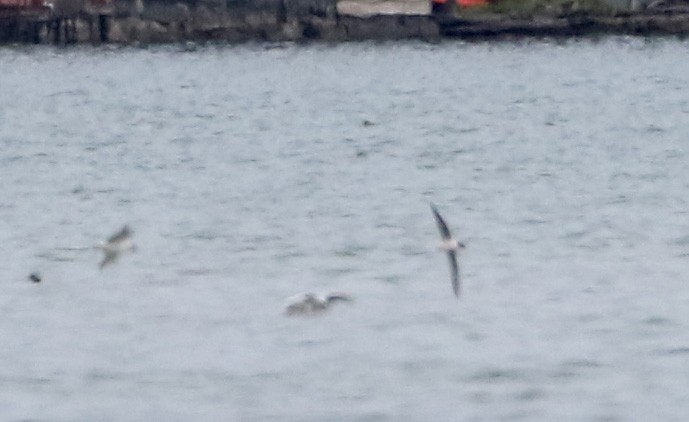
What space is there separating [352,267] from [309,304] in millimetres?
3416

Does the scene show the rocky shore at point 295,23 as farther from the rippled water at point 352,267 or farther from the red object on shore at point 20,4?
the rippled water at point 352,267

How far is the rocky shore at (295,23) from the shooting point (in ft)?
270

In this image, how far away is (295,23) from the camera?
279 feet

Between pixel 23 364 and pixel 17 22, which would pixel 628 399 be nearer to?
pixel 23 364

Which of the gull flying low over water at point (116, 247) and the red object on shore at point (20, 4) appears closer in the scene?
the gull flying low over water at point (116, 247)

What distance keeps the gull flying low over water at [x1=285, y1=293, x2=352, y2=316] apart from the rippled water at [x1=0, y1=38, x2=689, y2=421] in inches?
4.9

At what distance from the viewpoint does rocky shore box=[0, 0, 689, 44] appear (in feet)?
270

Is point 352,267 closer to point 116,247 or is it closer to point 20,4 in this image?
point 116,247

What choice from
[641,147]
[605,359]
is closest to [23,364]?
[605,359]

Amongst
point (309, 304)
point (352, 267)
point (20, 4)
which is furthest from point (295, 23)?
point (309, 304)

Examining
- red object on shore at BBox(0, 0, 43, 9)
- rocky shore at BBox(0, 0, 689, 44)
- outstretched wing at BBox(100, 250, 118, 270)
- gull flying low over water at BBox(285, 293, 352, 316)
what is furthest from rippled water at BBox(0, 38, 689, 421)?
red object on shore at BBox(0, 0, 43, 9)

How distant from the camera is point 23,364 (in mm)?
18594

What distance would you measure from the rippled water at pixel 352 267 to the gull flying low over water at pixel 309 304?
12 centimetres

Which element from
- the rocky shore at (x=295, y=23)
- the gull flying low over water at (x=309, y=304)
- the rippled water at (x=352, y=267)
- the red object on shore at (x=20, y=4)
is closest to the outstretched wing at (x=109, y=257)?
the rippled water at (x=352, y=267)
